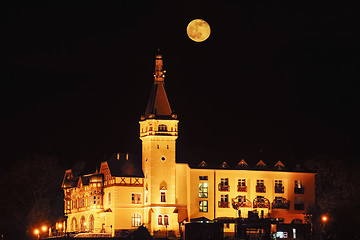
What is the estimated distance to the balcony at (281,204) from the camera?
382 feet

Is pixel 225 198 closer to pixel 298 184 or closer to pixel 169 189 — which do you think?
pixel 169 189

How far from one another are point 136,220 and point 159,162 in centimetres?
743

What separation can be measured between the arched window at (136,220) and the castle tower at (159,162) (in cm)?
90

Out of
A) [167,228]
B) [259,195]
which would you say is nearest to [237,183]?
[259,195]

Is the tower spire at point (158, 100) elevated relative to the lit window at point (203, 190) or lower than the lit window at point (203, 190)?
elevated

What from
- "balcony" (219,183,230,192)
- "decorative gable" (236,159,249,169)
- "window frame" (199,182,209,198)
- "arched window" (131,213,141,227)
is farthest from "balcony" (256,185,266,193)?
"arched window" (131,213,141,227)

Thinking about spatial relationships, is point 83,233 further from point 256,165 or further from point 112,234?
point 256,165

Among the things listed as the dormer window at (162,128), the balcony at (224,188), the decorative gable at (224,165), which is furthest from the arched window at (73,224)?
the decorative gable at (224,165)

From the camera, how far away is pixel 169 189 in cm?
11319

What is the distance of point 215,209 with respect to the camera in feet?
374

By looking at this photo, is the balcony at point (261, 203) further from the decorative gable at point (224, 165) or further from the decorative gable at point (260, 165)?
the decorative gable at point (224, 165)

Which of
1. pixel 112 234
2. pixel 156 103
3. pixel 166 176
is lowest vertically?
pixel 112 234

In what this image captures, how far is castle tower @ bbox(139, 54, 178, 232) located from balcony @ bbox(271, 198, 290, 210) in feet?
41.6

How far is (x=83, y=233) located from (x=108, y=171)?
8.39 meters
